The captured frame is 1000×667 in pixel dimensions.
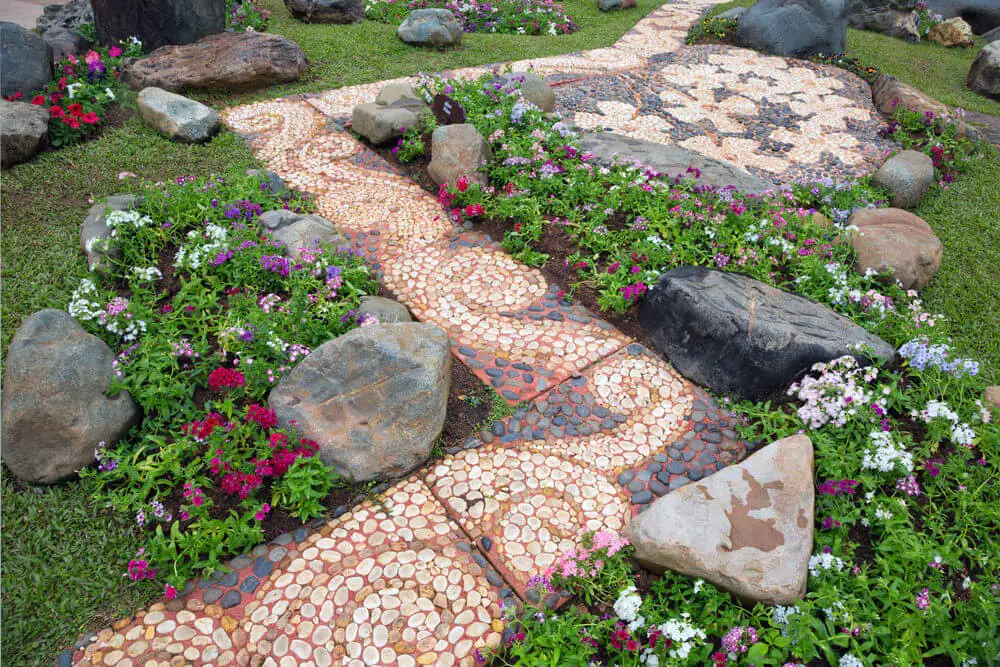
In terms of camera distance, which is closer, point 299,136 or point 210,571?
point 210,571

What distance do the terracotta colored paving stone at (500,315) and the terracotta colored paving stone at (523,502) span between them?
0.53 meters

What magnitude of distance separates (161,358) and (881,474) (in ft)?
13.6

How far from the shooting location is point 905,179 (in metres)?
6.21

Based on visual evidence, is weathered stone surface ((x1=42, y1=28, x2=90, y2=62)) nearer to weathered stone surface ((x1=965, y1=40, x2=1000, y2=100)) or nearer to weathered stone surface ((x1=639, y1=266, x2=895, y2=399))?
weathered stone surface ((x1=639, y1=266, x2=895, y2=399))

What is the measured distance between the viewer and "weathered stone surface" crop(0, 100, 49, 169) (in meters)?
5.51

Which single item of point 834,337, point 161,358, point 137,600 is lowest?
point 137,600

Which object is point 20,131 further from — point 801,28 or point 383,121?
point 801,28

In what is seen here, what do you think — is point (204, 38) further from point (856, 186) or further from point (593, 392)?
point (856, 186)

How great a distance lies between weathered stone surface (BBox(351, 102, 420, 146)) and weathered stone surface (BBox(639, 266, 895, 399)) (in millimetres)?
3529

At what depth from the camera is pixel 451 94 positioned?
703 centimetres

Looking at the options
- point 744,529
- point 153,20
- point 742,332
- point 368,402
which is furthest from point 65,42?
point 744,529

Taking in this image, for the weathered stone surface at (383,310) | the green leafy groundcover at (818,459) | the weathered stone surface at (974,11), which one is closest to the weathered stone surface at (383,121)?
the green leafy groundcover at (818,459)

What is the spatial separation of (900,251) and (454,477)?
4.03 metres

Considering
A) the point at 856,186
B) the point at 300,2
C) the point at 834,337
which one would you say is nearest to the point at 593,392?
the point at 834,337
